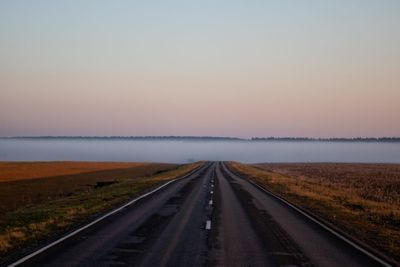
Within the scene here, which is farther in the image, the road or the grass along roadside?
Answer: the grass along roadside

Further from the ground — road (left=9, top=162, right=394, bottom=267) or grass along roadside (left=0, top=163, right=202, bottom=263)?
road (left=9, top=162, right=394, bottom=267)

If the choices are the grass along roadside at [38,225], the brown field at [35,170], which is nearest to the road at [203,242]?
the grass along roadside at [38,225]

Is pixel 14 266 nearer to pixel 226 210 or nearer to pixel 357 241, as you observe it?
pixel 357 241

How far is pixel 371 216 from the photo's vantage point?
1909cm

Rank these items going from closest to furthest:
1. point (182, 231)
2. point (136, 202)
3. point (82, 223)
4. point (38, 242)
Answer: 1. point (38, 242)
2. point (182, 231)
3. point (82, 223)
4. point (136, 202)

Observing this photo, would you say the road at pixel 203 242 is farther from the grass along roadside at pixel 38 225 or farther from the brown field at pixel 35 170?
the brown field at pixel 35 170

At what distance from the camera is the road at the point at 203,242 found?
10.1 metres

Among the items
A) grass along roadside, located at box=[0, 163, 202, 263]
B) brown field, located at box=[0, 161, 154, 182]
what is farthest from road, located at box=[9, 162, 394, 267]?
brown field, located at box=[0, 161, 154, 182]

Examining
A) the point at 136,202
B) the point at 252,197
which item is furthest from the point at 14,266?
the point at 252,197

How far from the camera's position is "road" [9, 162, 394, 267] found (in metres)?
10.1

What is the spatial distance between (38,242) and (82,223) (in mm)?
3431

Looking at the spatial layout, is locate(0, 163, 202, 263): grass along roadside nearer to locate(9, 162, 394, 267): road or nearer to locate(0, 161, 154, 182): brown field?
locate(9, 162, 394, 267): road

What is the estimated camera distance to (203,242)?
12336 millimetres

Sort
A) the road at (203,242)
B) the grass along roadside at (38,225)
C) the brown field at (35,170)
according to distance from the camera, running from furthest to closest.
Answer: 1. the brown field at (35,170)
2. the grass along roadside at (38,225)
3. the road at (203,242)
